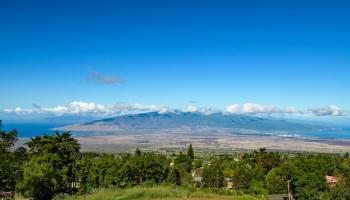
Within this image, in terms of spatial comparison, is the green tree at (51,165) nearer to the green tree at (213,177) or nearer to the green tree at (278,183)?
the green tree at (213,177)

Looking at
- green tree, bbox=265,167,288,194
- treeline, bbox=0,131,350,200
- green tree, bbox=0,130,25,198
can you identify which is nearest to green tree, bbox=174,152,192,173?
treeline, bbox=0,131,350,200

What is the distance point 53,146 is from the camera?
40000 mm

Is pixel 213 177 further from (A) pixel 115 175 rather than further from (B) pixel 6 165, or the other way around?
(B) pixel 6 165

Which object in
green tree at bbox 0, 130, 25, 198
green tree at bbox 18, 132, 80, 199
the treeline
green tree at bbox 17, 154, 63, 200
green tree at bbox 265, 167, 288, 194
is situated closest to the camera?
green tree at bbox 0, 130, 25, 198

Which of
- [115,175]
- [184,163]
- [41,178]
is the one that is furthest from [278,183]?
[41,178]

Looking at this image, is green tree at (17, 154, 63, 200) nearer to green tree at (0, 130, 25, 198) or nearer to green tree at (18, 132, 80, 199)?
green tree at (18, 132, 80, 199)

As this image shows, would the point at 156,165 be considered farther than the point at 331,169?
No

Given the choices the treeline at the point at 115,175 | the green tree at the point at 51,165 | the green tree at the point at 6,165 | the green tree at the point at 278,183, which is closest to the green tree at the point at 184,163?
the treeline at the point at 115,175

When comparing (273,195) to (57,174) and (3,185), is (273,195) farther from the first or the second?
(3,185)

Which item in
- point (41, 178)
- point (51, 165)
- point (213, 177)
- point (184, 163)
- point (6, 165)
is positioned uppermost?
point (6, 165)

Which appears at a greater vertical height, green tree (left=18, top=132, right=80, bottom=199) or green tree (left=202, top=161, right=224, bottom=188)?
green tree (left=18, top=132, right=80, bottom=199)

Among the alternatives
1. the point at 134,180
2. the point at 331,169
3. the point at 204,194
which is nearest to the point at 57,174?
the point at 134,180

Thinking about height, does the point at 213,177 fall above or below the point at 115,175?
below

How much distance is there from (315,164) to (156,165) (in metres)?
15.8
